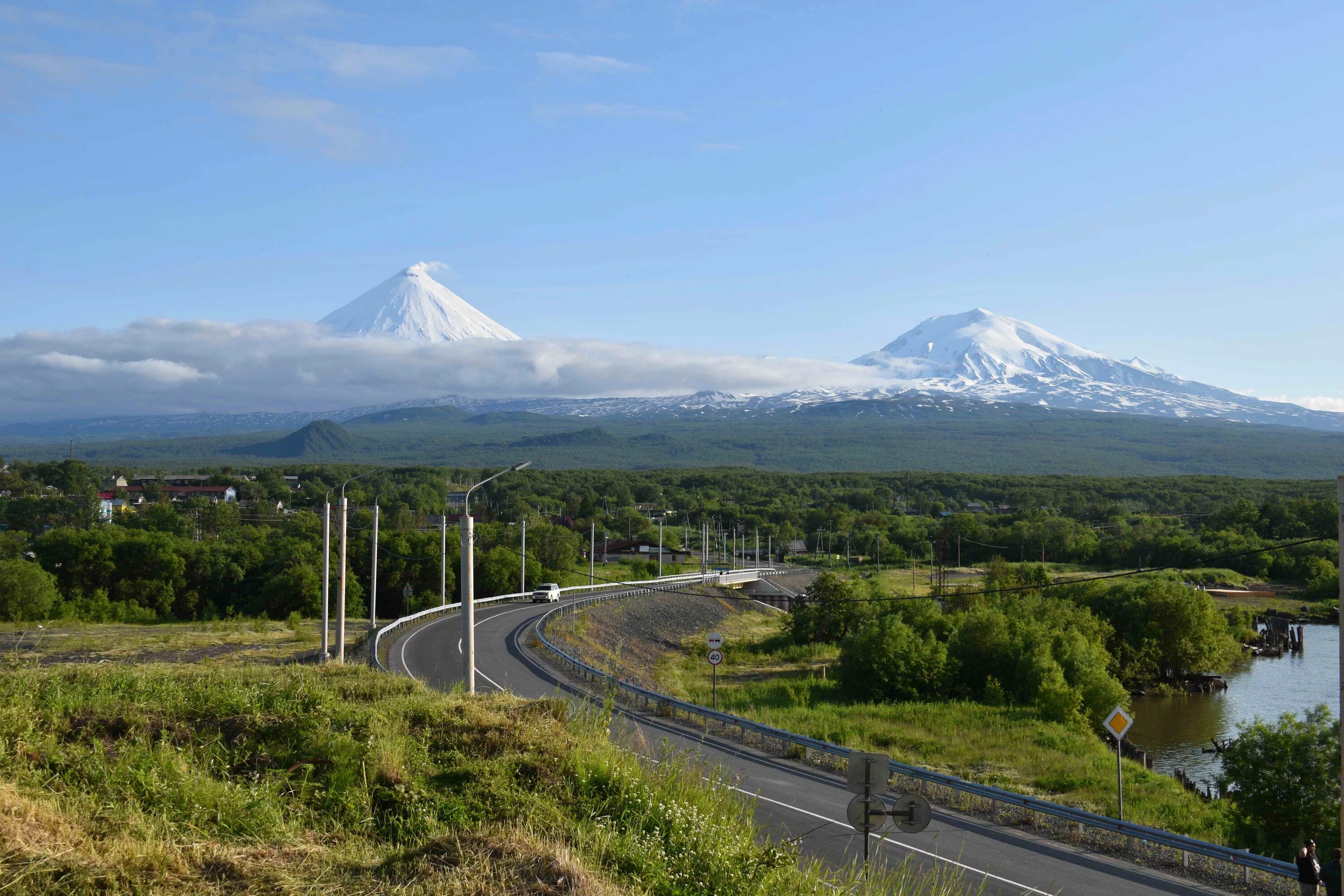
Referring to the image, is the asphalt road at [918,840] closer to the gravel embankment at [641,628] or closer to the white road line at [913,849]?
the white road line at [913,849]

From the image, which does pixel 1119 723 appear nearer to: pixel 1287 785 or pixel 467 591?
pixel 1287 785

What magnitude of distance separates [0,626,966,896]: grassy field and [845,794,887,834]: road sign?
946 millimetres

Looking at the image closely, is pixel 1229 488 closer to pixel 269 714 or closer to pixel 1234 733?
pixel 1234 733

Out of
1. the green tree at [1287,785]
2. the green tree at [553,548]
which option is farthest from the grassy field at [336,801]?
the green tree at [553,548]

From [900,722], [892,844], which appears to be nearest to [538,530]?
[900,722]

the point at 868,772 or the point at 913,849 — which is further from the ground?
the point at 868,772

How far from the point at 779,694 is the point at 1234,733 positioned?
18907 mm

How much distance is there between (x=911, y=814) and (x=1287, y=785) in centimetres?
1460

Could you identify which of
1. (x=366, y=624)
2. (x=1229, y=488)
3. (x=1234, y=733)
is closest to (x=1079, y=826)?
(x=1234, y=733)

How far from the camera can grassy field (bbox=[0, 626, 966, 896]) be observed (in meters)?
7.64

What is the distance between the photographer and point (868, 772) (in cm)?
1138

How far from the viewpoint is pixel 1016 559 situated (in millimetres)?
113625

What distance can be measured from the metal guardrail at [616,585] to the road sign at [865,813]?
32373 millimetres

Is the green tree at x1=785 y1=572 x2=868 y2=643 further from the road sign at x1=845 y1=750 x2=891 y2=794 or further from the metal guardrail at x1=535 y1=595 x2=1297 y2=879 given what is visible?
the road sign at x1=845 y1=750 x2=891 y2=794
